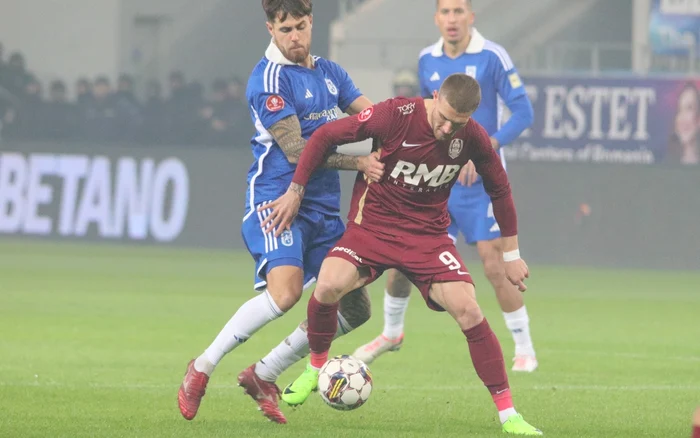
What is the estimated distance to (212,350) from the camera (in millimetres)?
7203

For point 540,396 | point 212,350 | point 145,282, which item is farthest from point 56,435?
point 145,282

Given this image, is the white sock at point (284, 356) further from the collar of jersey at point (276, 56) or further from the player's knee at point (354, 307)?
the collar of jersey at point (276, 56)

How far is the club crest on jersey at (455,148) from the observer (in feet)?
22.6

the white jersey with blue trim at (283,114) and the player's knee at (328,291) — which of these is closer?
the player's knee at (328,291)

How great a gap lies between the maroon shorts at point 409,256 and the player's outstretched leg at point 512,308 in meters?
2.60

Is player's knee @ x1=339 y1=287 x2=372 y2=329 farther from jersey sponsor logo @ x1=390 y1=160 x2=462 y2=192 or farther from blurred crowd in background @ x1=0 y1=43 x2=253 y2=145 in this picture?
blurred crowd in background @ x1=0 y1=43 x2=253 y2=145

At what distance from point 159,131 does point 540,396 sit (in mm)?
15190

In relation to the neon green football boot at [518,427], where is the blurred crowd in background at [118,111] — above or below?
below

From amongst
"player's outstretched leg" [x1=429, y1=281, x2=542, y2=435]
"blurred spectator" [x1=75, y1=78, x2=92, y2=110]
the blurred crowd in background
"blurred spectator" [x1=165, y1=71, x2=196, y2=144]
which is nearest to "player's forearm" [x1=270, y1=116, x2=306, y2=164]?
"player's outstretched leg" [x1=429, y1=281, x2=542, y2=435]

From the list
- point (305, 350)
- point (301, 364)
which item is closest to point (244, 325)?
point (305, 350)

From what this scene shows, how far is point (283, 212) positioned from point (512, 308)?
122 inches

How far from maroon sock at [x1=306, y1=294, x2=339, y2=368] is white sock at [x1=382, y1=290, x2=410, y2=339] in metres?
2.47

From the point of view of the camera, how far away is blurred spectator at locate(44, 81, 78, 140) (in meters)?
22.5

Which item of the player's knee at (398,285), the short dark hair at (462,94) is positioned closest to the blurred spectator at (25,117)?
the player's knee at (398,285)
